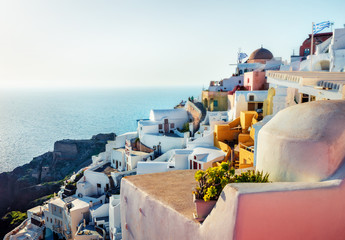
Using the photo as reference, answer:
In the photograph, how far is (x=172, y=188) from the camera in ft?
22.2

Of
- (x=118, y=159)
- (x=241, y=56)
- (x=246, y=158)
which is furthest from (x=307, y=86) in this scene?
(x=241, y=56)

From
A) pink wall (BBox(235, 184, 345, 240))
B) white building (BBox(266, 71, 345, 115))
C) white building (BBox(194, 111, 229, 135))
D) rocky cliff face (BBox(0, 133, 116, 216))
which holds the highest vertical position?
white building (BBox(266, 71, 345, 115))

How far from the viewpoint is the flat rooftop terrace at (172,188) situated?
568 cm

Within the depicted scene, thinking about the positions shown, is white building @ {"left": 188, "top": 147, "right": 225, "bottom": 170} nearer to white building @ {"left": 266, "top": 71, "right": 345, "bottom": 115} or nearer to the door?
white building @ {"left": 266, "top": 71, "right": 345, "bottom": 115}

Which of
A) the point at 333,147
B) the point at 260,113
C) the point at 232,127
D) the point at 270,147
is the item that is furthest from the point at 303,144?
the point at 260,113

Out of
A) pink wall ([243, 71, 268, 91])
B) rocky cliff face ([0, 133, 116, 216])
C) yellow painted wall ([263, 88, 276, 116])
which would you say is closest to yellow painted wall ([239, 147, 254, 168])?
yellow painted wall ([263, 88, 276, 116])

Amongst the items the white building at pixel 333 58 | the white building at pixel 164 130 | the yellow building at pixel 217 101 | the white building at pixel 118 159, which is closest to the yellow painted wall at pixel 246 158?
the white building at pixel 333 58

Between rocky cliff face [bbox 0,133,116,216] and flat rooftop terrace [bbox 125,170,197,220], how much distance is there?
3804 centimetres

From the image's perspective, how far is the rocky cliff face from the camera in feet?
134

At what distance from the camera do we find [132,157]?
28.2m

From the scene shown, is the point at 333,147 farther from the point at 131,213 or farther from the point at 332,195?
the point at 131,213

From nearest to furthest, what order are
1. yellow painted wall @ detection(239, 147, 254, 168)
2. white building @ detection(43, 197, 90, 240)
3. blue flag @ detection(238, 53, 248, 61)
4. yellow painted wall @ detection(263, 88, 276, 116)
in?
yellow painted wall @ detection(239, 147, 254, 168) → yellow painted wall @ detection(263, 88, 276, 116) → white building @ detection(43, 197, 90, 240) → blue flag @ detection(238, 53, 248, 61)

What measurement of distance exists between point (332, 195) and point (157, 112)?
1241 inches

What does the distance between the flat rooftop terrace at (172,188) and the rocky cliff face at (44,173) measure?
125ft
